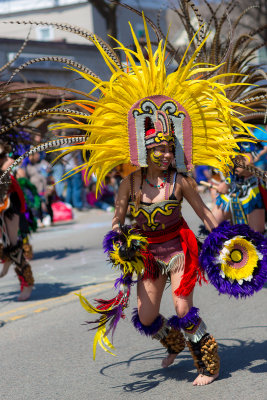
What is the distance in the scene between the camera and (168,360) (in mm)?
5496

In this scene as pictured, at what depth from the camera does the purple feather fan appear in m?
4.89

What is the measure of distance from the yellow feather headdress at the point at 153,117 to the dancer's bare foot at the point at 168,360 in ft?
4.68

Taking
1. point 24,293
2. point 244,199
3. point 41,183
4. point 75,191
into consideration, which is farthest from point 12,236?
point 75,191

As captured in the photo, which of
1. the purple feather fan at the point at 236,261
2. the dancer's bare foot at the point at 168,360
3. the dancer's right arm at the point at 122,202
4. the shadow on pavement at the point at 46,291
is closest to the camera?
the purple feather fan at the point at 236,261

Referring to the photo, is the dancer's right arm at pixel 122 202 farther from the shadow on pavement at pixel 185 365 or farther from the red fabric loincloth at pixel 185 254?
the shadow on pavement at pixel 185 365

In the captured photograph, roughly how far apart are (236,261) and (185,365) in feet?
3.54

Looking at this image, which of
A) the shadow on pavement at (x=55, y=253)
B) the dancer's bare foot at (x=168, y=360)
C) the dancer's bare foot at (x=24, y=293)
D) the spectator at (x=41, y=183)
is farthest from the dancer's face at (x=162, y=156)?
the spectator at (x=41, y=183)

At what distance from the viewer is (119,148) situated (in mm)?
5336

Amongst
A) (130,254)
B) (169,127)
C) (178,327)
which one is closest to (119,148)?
(169,127)

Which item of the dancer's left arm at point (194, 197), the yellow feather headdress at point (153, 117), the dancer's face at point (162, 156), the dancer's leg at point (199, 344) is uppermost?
the yellow feather headdress at point (153, 117)

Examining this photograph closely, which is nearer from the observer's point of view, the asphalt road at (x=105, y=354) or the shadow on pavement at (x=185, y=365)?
the asphalt road at (x=105, y=354)

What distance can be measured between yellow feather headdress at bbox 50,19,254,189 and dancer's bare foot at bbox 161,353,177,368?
4.68 ft

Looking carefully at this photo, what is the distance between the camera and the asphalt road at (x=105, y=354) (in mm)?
5055

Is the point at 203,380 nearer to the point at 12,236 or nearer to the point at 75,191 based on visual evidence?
the point at 12,236
